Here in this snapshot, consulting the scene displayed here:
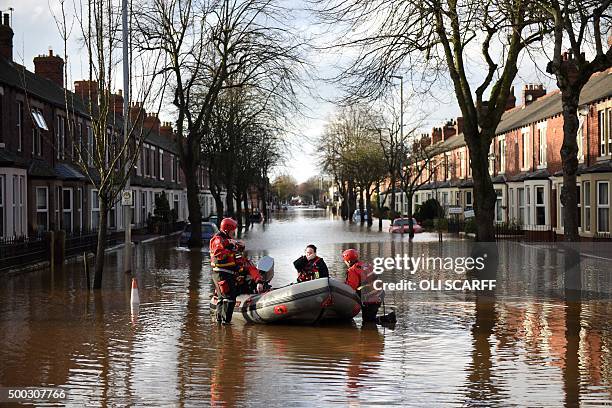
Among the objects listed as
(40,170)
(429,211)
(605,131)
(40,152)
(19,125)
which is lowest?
(429,211)

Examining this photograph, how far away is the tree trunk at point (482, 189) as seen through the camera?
2436 centimetres

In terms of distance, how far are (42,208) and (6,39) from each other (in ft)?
24.2

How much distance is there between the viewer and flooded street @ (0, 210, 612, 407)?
888 centimetres

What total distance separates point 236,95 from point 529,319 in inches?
1405

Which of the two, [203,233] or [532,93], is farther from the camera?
[532,93]

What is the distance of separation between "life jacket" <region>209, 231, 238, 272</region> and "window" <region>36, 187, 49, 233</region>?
21600 mm

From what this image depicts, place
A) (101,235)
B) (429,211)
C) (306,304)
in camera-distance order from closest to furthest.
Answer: (306,304) → (101,235) → (429,211)

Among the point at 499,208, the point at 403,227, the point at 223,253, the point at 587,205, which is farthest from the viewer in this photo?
the point at 499,208

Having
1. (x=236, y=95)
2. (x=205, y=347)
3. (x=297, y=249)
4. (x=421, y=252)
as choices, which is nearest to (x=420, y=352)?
(x=205, y=347)

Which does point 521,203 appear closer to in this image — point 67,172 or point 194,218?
point 194,218

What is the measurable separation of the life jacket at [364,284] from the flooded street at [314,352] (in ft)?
2.30

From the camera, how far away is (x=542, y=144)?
1656 inches

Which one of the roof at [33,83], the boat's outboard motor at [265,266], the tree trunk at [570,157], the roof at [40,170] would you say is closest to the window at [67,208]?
the roof at [40,170]

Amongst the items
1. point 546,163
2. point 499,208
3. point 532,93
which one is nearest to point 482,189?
point 546,163
